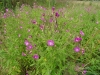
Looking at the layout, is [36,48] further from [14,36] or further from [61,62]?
[14,36]

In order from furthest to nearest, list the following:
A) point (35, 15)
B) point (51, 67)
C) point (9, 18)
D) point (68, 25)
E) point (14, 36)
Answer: point (35, 15) → point (9, 18) → point (68, 25) → point (14, 36) → point (51, 67)

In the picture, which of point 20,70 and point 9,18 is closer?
point 20,70

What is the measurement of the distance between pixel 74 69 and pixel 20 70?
0.82 metres

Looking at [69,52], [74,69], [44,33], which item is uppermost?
[44,33]

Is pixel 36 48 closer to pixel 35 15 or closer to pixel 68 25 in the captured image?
pixel 68 25

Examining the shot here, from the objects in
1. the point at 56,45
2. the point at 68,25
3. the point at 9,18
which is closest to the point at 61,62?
the point at 56,45

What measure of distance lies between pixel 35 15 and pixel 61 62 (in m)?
1.71

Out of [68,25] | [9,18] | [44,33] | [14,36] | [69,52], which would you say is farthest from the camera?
[9,18]

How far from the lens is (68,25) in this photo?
3.00 m

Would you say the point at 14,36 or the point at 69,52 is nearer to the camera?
the point at 69,52

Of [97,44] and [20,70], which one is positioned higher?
[97,44]

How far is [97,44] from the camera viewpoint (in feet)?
8.20

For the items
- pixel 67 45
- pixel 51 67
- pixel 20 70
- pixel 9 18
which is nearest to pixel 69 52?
pixel 67 45

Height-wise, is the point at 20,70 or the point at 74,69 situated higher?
the point at 74,69
